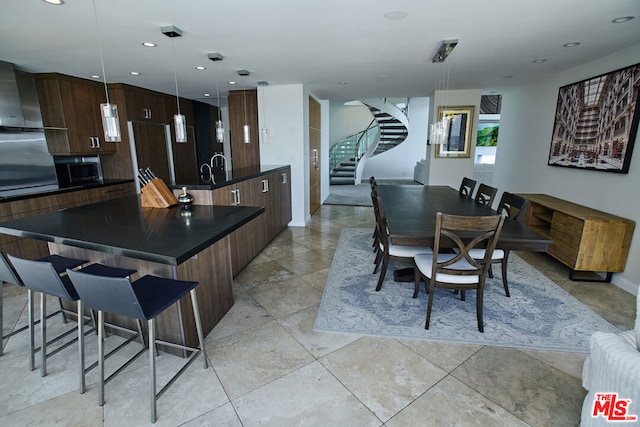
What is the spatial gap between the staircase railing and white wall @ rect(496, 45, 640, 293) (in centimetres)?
497

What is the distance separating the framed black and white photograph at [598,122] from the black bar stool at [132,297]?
4112 mm

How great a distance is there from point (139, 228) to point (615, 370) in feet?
8.20

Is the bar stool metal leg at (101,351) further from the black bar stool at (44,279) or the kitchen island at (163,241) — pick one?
the kitchen island at (163,241)

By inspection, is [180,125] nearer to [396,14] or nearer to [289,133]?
[396,14]

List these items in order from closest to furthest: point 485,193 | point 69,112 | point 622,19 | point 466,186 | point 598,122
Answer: point 622,19 < point 598,122 < point 485,193 < point 466,186 < point 69,112

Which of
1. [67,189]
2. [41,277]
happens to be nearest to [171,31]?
[41,277]

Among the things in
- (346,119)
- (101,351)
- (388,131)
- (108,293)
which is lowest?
(101,351)

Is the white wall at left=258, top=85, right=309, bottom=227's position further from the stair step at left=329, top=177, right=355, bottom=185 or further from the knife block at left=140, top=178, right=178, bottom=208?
the stair step at left=329, top=177, right=355, bottom=185

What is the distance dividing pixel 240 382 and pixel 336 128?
1114cm

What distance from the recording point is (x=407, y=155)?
37.1 ft

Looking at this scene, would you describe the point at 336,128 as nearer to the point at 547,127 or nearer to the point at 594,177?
the point at 547,127

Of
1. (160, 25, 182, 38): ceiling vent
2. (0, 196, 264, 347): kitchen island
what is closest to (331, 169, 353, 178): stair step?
(160, 25, 182, 38): ceiling vent

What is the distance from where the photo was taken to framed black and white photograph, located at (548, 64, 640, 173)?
9.53 feet

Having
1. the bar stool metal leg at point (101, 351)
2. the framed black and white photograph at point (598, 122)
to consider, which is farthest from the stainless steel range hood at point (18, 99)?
the framed black and white photograph at point (598, 122)
